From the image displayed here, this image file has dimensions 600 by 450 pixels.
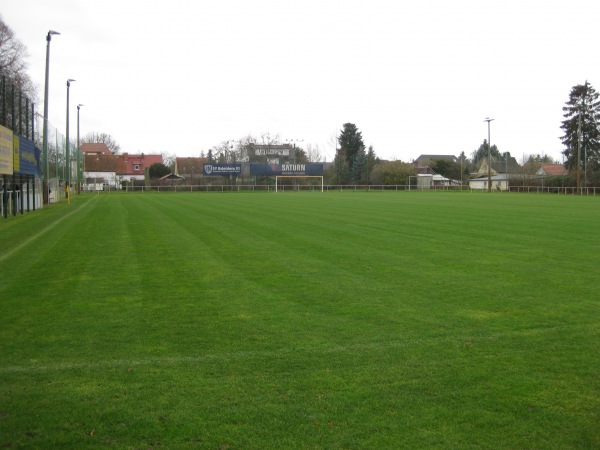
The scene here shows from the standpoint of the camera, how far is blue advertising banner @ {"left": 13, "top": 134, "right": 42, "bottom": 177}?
2463 cm

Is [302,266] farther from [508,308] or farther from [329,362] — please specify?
[329,362]

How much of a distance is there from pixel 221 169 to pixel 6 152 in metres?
58.4

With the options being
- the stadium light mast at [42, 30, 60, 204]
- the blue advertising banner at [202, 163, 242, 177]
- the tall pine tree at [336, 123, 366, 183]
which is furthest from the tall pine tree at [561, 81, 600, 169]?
the stadium light mast at [42, 30, 60, 204]

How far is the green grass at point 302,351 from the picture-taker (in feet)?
12.9

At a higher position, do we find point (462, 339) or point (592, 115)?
point (592, 115)

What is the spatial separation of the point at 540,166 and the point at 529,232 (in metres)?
91.7

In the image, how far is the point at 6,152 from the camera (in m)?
22.1

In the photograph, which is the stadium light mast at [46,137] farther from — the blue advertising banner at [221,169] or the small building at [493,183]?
the small building at [493,183]

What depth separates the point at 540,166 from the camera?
10062 cm

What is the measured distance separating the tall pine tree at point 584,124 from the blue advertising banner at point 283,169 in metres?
34.5

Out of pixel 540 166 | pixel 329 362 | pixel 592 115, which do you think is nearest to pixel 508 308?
pixel 329 362

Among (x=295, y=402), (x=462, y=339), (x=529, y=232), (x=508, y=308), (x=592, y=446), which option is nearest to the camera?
(x=592, y=446)

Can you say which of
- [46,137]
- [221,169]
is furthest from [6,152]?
[221,169]

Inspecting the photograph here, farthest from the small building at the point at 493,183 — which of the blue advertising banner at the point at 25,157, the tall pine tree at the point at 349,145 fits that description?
the blue advertising banner at the point at 25,157
